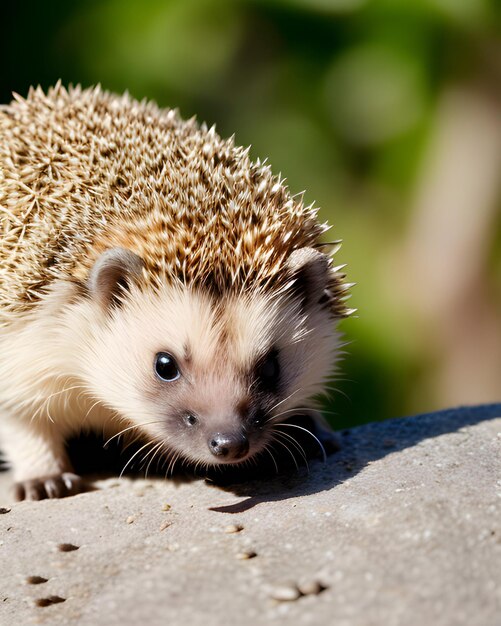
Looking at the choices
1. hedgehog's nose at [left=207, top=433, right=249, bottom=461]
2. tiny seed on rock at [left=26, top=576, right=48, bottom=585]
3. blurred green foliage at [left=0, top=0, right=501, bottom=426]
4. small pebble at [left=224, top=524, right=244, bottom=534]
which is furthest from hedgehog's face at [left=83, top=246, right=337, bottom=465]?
blurred green foliage at [left=0, top=0, right=501, bottom=426]

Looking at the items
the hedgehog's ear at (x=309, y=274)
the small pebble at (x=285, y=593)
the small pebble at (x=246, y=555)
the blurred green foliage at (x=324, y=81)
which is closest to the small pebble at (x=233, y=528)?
the small pebble at (x=246, y=555)

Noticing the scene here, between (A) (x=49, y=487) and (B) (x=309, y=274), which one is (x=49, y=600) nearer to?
(A) (x=49, y=487)

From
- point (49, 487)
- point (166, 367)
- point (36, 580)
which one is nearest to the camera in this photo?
point (36, 580)

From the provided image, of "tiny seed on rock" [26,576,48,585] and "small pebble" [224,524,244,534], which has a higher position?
"small pebble" [224,524,244,534]

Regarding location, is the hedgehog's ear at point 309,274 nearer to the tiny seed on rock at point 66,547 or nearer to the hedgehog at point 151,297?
the hedgehog at point 151,297

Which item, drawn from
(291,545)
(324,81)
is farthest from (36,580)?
(324,81)

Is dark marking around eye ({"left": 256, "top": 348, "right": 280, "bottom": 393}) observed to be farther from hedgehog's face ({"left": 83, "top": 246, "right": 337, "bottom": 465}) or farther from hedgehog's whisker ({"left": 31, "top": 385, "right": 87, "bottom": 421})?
hedgehog's whisker ({"left": 31, "top": 385, "right": 87, "bottom": 421})
